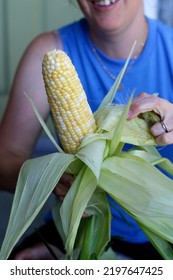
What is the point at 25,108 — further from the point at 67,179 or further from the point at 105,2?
the point at 67,179

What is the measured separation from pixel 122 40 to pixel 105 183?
54cm

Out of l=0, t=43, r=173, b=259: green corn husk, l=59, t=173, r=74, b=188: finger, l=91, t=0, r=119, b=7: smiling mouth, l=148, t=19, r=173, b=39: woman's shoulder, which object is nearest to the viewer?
l=0, t=43, r=173, b=259: green corn husk

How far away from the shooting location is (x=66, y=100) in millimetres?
890

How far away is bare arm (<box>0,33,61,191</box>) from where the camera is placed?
1.33 meters

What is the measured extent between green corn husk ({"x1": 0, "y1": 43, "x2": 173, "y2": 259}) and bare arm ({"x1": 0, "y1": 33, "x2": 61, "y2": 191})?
0.42 metres

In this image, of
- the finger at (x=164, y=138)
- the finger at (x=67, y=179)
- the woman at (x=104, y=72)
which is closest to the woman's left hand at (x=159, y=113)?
the finger at (x=164, y=138)

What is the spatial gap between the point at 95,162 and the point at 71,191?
0.06 meters

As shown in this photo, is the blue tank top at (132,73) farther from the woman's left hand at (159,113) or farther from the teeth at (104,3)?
the woman's left hand at (159,113)

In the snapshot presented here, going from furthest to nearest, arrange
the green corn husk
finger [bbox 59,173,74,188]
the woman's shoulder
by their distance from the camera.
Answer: the woman's shoulder, finger [bbox 59,173,74,188], the green corn husk

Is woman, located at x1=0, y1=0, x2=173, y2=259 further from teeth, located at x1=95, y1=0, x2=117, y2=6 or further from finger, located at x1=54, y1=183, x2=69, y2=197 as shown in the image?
finger, located at x1=54, y1=183, x2=69, y2=197

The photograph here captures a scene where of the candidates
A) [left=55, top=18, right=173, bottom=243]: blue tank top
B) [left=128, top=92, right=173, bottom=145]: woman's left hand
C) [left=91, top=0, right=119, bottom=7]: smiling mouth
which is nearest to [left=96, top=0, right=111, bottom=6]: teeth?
[left=91, top=0, right=119, bottom=7]: smiling mouth

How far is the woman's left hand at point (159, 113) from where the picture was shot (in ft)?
3.02
